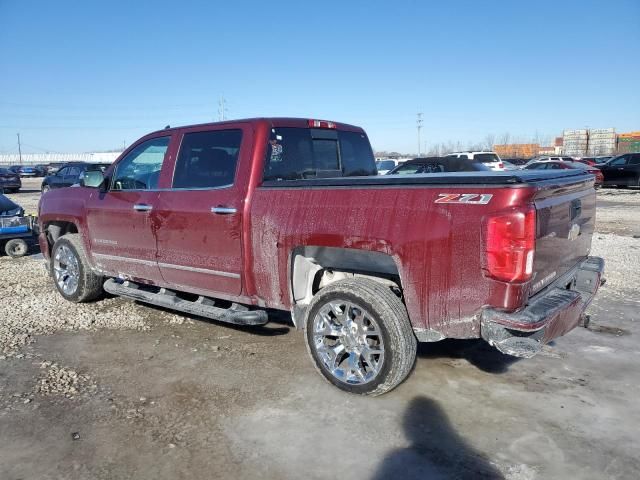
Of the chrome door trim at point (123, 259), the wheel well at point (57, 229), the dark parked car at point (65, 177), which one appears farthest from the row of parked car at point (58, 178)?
the chrome door trim at point (123, 259)

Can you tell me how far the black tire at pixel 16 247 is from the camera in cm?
990

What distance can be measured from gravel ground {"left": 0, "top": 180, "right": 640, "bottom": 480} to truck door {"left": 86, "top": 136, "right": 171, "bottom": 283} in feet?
2.30

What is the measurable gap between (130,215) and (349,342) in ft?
8.97

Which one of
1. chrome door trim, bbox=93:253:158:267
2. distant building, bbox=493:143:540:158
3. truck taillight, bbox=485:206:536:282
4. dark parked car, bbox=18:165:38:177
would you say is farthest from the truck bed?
distant building, bbox=493:143:540:158

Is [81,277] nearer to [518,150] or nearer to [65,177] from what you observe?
[65,177]

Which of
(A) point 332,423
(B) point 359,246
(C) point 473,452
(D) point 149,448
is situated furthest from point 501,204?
(D) point 149,448

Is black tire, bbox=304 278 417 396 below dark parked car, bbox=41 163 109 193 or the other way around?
below

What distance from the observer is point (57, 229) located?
21.9ft

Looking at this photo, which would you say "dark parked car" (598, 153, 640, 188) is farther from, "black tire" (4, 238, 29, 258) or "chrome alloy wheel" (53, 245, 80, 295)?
"chrome alloy wheel" (53, 245, 80, 295)

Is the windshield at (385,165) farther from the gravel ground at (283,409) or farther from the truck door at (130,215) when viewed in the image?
the truck door at (130,215)

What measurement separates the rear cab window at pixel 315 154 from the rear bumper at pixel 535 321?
2172 mm

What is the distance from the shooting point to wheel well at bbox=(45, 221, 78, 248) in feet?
21.5

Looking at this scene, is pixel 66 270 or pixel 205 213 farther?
pixel 66 270

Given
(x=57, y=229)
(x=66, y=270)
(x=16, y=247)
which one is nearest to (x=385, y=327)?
(x=66, y=270)
